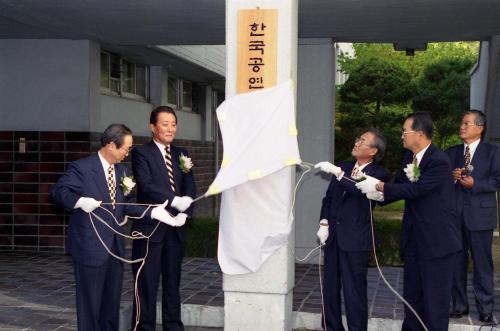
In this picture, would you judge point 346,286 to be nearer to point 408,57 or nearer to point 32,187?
point 32,187

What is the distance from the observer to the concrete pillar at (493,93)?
10672 millimetres

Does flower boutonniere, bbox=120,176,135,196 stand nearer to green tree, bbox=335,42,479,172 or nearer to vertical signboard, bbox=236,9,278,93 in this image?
vertical signboard, bbox=236,9,278,93

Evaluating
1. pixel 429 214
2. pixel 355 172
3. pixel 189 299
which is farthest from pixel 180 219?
pixel 429 214

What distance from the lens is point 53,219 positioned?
11.0 m

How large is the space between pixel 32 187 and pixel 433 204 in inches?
A: 286

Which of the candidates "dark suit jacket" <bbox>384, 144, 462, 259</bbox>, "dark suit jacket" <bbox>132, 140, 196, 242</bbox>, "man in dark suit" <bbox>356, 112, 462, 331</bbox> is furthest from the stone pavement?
"dark suit jacket" <bbox>132, 140, 196, 242</bbox>

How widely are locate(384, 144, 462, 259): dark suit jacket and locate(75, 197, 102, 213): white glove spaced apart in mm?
2395

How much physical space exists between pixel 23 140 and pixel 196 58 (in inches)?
189

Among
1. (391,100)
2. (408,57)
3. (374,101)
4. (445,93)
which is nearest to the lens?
(445,93)

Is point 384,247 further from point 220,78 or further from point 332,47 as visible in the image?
point 220,78

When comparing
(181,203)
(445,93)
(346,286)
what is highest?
(445,93)

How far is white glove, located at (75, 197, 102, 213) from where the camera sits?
5293 mm

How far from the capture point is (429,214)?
587cm

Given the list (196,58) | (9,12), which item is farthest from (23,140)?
(196,58)
